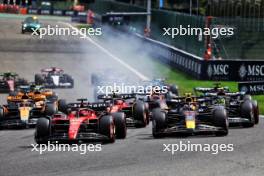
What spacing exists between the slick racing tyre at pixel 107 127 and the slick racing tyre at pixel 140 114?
356cm

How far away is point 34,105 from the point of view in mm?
22422

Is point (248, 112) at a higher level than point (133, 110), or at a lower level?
higher

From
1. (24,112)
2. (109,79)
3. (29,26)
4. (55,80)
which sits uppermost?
(24,112)

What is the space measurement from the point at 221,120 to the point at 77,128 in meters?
→ 3.18

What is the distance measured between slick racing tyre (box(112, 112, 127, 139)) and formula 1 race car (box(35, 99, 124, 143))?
11 cm

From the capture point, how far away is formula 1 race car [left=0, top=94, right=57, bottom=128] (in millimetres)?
21620

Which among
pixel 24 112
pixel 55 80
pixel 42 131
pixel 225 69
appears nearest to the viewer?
pixel 42 131

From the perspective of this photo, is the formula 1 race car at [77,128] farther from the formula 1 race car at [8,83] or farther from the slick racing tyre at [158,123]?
the formula 1 race car at [8,83]

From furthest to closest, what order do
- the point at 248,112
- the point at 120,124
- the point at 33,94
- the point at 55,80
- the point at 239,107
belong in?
the point at 55,80 < the point at 33,94 < the point at 239,107 < the point at 248,112 < the point at 120,124

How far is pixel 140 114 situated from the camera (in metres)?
21.4

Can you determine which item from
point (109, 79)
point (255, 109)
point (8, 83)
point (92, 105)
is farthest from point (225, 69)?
point (92, 105)

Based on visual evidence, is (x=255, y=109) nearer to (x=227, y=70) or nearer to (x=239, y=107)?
(x=239, y=107)

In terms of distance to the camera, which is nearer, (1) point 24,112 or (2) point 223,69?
(1) point 24,112

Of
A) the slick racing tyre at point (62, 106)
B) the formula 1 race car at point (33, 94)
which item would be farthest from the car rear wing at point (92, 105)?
the formula 1 race car at point (33, 94)
